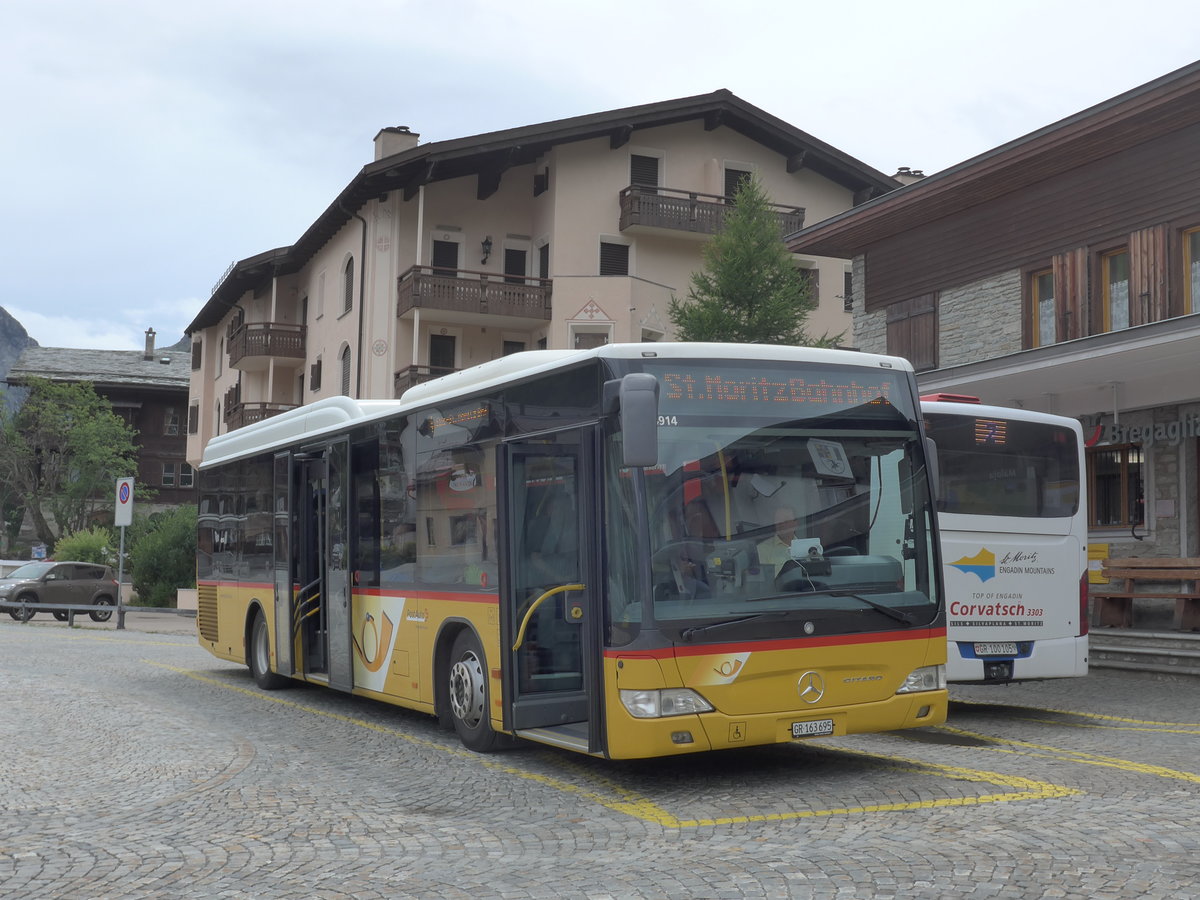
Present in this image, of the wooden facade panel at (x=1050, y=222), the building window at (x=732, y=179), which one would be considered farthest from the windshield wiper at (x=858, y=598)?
the building window at (x=732, y=179)

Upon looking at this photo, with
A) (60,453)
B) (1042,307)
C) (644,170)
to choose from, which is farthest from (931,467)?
(60,453)

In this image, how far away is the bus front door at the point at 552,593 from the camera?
8359 millimetres

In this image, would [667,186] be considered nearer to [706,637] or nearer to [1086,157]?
[1086,157]

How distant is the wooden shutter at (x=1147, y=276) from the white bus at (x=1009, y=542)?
7604 millimetres

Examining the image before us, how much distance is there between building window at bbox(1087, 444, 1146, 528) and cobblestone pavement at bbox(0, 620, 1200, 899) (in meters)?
7.85

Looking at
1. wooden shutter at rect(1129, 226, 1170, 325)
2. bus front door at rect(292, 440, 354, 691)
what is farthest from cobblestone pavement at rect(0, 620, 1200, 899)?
wooden shutter at rect(1129, 226, 1170, 325)

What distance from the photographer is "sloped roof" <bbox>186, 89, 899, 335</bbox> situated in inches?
1423

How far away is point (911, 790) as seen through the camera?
7996 mm

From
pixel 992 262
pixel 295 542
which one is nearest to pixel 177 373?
pixel 992 262

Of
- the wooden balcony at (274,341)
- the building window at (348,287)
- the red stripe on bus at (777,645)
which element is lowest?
the red stripe on bus at (777,645)

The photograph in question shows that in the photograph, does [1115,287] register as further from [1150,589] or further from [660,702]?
[660,702]

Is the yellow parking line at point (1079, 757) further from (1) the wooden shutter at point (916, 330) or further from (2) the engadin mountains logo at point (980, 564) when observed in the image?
(1) the wooden shutter at point (916, 330)

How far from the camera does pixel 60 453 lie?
6506cm

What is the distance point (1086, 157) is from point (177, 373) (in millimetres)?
66476
